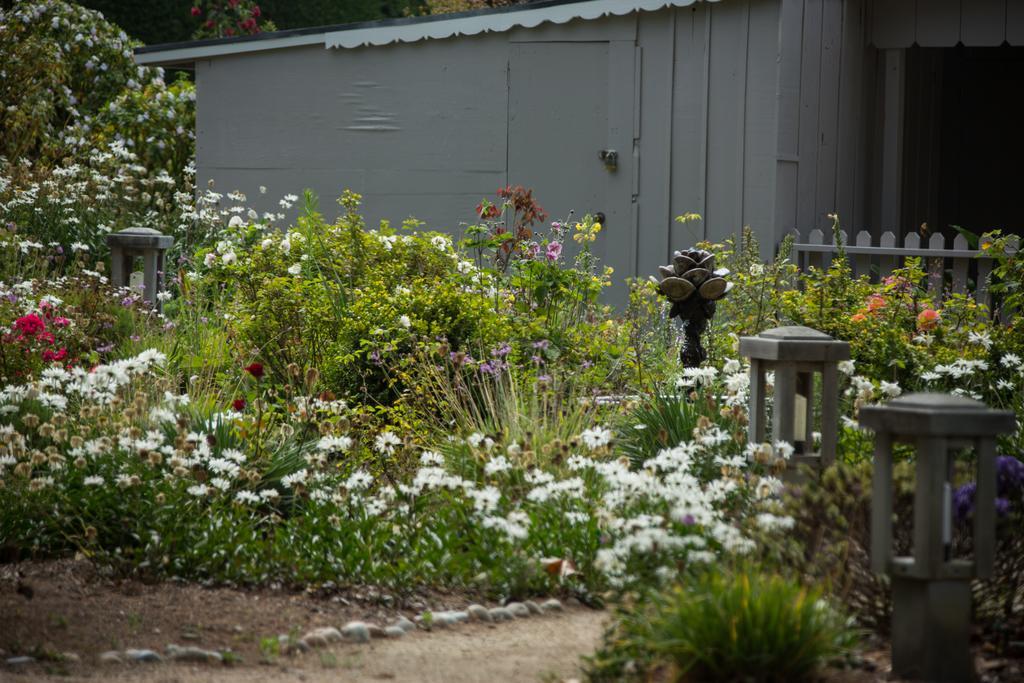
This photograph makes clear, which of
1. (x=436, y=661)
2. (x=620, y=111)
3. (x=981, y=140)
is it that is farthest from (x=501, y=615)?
(x=981, y=140)

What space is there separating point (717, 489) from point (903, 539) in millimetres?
791

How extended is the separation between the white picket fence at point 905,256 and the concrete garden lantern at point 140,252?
471cm

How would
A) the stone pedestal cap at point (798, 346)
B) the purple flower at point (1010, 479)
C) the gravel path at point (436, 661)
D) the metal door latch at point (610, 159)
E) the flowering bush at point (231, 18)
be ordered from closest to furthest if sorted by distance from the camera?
the gravel path at point (436, 661)
the purple flower at point (1010, 479)
the stone pedestal cap at point (798, 346)
the metal door latch at point (610, 159)
the flowering bush at point (231, 18)

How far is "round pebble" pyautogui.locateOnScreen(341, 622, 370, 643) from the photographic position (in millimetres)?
3967

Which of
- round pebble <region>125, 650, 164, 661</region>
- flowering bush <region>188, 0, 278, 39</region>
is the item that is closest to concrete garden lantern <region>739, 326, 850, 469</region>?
round pebble <region>125, 650, 164, 661</region>

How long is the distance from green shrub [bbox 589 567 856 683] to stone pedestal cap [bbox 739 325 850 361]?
5.58ft

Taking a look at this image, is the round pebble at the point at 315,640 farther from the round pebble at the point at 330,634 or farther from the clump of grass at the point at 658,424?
the clump of grass at the point at 658,424

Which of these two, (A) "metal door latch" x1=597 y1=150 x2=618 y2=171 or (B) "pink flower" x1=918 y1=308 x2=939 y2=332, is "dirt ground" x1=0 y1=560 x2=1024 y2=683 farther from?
(A) "metal door latch" x1=597 y1=150 x2=618 y2=171

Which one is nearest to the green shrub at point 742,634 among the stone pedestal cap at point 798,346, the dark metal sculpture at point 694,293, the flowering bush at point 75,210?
the stone pedestal cap at point 798,346

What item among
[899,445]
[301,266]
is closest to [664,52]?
[301,266]

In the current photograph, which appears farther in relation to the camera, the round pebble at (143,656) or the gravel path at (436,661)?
the round pebble at (143,656)

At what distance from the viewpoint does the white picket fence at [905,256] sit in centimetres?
860

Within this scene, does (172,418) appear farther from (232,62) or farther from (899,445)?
(232,62)

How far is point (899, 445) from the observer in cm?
586
